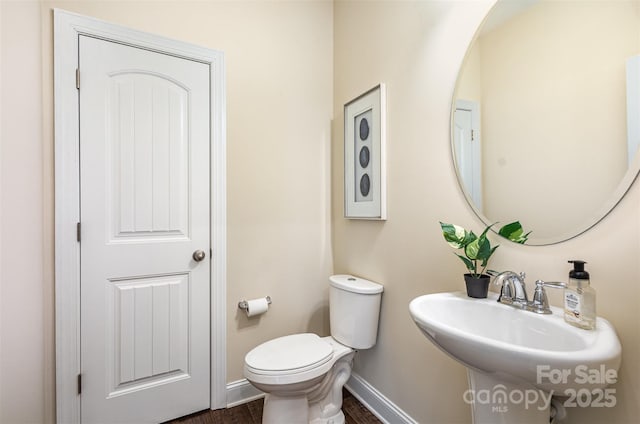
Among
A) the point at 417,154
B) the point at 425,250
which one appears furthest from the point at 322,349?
the point at 417,154

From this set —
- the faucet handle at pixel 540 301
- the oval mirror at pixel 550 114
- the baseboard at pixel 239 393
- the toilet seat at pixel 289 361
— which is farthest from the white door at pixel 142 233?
the faucet handle at pixel 540 301

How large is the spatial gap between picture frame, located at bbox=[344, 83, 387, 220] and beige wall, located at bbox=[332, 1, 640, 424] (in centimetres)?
5

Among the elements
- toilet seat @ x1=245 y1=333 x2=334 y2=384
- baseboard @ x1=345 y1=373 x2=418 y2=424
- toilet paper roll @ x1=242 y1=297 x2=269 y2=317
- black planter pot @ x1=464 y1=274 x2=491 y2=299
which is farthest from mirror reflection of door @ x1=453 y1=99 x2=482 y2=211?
toilet paper roll @ x1=242 y1=297 x2=269 y2=317

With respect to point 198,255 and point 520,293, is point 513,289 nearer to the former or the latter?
point 520,293

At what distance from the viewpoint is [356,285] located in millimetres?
1640

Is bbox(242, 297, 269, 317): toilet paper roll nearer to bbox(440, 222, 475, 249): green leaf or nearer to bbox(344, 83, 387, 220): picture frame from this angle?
bbox(344, 83, 387, 220): picture frame

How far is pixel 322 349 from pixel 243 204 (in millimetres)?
906

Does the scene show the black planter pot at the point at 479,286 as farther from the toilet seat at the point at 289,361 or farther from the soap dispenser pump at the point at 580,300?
the toilet seat at the point at 289,361

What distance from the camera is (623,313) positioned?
81cm

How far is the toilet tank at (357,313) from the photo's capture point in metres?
1.61

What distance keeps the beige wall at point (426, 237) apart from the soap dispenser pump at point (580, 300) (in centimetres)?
10

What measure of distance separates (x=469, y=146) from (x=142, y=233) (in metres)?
1.58

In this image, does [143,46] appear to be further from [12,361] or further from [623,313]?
[623,313]


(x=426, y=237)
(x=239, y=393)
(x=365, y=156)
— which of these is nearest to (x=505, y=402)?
(x=426, y=237)
